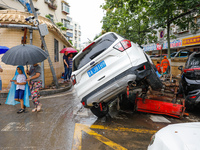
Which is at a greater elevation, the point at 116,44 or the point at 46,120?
the point at 116,44

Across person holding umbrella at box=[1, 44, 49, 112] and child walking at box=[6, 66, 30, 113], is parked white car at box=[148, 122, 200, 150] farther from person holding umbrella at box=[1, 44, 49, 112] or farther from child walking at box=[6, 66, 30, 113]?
child walking at box=[6, 66, 30, 113]

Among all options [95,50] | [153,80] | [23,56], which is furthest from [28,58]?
[153,80]

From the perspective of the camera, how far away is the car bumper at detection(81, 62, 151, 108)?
3.07m

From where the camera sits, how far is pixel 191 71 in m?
4.33

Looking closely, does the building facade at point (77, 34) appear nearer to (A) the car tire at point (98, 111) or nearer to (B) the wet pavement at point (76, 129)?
(B) the wet pavement at point (76, 129)

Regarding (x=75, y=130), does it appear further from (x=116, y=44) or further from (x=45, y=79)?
(x=45, y=79)

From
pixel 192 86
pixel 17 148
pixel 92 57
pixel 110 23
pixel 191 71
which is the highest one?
pixel 110 23

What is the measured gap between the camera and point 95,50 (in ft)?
11.5

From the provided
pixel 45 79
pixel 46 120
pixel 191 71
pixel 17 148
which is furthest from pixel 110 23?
pixel 17 148

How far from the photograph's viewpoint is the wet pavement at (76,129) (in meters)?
2.80

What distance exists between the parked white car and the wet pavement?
97 centimetres

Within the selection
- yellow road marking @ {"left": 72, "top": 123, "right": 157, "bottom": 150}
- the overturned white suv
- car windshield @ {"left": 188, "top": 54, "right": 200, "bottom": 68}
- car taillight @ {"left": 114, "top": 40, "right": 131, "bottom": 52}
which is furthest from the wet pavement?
car taillight @ {"left": 114, "top": 40, "right": 131, "bottom": 52}

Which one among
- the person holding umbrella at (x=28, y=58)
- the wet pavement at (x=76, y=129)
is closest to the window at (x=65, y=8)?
the person holding umbrella at (x=28, y=58)

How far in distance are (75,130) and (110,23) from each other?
47.3ft
